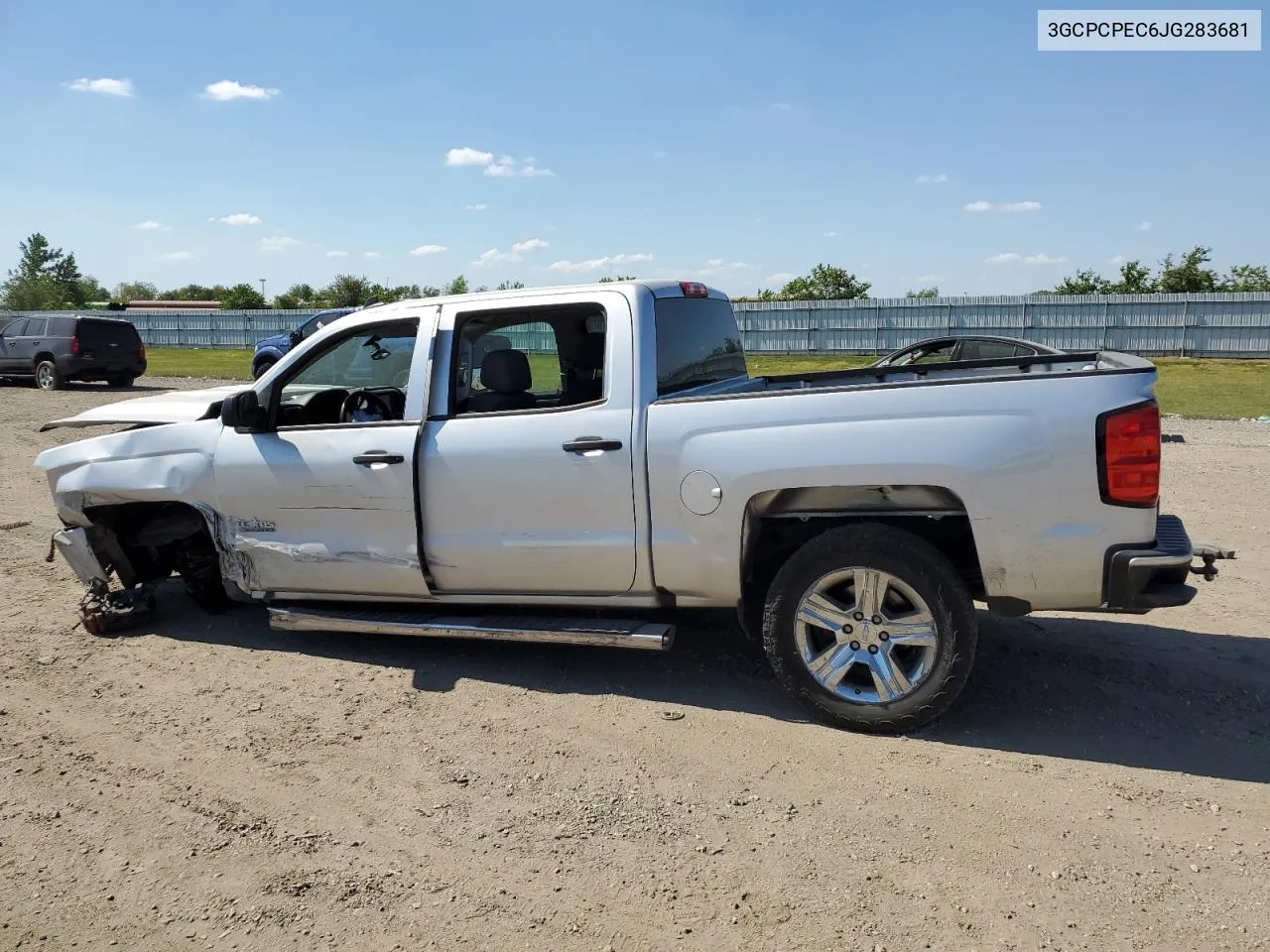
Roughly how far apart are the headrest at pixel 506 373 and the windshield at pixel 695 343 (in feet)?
2.48

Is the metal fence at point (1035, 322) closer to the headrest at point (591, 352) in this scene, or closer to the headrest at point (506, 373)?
the headrest at point (591, 352)

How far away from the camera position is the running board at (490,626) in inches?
176

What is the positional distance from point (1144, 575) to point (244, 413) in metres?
4.28

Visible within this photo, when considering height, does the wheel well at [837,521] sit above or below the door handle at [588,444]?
below

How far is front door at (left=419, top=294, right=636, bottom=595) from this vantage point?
4.48 m

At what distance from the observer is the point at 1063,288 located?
46.4 m

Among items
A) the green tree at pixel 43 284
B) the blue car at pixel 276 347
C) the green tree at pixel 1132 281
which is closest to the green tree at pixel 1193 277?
the green tree at pixel 1132 281

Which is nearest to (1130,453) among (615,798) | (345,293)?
(615,798)

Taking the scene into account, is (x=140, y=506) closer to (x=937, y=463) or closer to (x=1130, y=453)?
(x=937, y=463)

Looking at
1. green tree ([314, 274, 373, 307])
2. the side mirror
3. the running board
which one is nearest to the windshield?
the running board

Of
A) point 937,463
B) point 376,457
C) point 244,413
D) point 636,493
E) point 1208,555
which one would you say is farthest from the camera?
point 244,413

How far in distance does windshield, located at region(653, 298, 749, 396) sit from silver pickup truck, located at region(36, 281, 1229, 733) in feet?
0.06

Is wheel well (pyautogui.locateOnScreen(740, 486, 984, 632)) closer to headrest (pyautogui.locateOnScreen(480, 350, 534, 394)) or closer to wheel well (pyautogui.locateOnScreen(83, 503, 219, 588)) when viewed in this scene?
headrest (pyautogui.locateOnScreen(480, 350, 534, 394))

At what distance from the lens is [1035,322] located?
32344 mm
